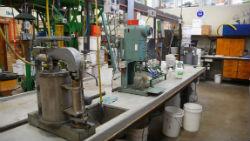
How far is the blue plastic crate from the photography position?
6019 millimetres

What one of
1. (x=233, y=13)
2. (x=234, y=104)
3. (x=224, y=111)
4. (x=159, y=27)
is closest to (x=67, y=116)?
(x=159, y=27)

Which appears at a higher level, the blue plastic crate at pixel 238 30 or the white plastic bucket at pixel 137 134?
the blue plastic crate at pixel 238 30

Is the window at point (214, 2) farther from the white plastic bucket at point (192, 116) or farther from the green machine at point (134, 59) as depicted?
the green machine at point (134, 59)

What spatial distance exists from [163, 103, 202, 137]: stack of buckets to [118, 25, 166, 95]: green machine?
0.83 meters

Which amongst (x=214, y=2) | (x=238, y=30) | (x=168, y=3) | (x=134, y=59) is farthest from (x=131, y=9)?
(x=168, y=3)

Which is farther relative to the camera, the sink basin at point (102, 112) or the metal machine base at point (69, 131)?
the sink basin at point (102, 112)

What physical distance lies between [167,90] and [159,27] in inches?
71.0

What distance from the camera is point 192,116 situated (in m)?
2.96

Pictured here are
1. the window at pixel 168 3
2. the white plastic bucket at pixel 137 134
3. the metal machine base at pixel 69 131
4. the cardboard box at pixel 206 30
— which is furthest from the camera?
the window at pixel 168 3

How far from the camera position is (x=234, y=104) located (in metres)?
4.43

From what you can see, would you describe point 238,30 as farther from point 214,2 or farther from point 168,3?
point 168,3

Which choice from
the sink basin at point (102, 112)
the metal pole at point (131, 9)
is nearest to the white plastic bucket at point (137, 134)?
the sink basin at point (102, 112)

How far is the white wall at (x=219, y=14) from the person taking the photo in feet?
21.6

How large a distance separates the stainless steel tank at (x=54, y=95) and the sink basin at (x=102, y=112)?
0.49 m
